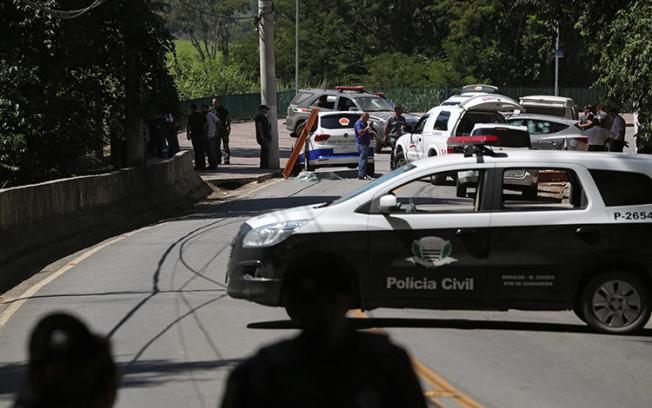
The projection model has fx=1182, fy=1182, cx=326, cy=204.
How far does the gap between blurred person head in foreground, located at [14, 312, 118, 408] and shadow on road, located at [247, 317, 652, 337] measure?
26.5 feet

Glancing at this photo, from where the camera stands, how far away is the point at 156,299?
13.5 metres

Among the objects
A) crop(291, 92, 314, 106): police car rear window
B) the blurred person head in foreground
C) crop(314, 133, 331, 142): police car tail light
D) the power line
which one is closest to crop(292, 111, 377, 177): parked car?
crop(314, 133, 331, 142): police car tail light

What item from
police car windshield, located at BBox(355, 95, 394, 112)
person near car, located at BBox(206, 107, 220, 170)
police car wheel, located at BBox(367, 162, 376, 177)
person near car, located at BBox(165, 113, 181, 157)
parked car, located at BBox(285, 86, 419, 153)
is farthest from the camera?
police car windshield, located at BBox(355, 95, 394, 112)

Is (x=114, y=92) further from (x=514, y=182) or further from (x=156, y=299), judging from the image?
(x=514, y=182)

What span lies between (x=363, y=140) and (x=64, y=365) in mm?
26933

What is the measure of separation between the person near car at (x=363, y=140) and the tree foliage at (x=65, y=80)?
219 inches

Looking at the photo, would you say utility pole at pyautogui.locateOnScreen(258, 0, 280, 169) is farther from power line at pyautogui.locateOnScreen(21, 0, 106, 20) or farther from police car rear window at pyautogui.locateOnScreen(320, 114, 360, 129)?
power line at pyautogui.locateOnScreen(21, 0, 106, 20)

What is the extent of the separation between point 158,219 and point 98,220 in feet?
10.8

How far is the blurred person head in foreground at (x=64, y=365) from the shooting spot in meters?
3.68

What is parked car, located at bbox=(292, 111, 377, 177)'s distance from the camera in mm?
33250

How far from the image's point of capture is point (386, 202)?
11.4 meters

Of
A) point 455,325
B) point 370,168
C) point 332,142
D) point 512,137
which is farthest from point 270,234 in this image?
point 332,142

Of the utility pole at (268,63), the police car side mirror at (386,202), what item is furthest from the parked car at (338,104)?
the police car side mirror at (386,202)

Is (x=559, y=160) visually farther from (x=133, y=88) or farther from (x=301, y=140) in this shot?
(x=301, y=140)
